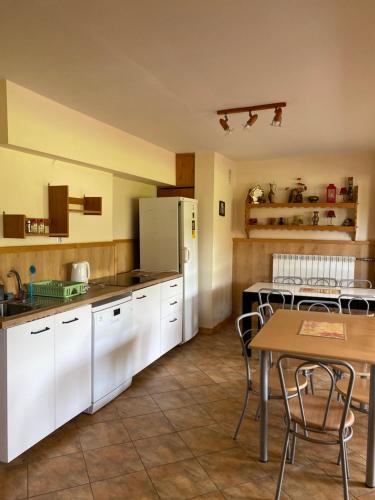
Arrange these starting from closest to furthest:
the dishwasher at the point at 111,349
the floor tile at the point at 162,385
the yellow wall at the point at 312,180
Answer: the dishwasher at the point at 111,349, the floor tile at the point at 162,385, the yellow wall at the point at 312,180

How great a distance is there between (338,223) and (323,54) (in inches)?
130

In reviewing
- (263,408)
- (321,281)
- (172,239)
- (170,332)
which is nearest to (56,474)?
(263,408)

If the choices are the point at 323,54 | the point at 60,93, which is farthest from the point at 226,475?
the point at 60,93

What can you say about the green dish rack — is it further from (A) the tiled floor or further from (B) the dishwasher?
(A) the tiled floor

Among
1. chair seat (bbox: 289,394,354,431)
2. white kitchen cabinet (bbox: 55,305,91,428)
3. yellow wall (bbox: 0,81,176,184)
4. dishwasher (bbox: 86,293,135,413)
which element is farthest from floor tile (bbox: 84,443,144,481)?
yellow wall (bbox: 0,81,176,184)

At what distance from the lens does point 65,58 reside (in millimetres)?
2188

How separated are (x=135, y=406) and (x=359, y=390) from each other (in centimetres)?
165

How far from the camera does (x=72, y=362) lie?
2.60m

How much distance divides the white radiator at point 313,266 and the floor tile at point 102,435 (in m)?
3.23

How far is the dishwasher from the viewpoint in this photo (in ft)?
9.34

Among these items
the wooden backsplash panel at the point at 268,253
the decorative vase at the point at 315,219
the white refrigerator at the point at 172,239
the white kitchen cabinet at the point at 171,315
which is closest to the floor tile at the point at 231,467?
the white kitchen cabinet at the point at 171,315

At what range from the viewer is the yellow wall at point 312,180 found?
5.00 metres

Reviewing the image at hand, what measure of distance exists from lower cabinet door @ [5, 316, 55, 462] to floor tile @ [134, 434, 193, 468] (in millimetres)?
608

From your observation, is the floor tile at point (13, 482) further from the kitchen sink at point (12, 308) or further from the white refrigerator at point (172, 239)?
the white refrigerator at point (172, 239)
